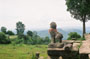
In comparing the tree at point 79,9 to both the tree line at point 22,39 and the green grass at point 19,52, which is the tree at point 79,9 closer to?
the green grass at point 19,52

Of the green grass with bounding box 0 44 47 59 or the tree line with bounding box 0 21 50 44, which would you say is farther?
the tree line with bounding box 0 21 50 44

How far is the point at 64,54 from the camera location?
6551 mm

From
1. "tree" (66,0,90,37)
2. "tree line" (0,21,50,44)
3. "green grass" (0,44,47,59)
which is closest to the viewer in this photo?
"tree" (66,0,90,37)

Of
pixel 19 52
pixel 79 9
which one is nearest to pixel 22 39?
pixel 19 52

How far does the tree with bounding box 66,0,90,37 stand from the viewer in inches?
1051

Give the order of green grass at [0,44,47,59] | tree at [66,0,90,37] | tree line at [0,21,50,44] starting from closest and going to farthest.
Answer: tree at [66,0,90,37], green grass at [0,44,47,59], tree line at [0,21,50,44]

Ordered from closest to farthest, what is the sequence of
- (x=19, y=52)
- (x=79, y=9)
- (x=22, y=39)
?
(x=79, y=9) → (x=19, y=52) → (x=22, y=39)

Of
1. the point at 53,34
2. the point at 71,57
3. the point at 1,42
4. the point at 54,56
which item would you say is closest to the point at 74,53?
the point at 71,57

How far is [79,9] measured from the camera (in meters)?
27.7

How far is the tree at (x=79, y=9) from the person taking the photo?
2670 cm

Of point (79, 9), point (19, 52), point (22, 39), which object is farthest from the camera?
point (22, 39)

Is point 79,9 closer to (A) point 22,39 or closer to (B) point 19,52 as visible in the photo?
(B) point 19,52

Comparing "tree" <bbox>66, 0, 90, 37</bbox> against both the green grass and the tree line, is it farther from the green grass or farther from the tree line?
the tree line

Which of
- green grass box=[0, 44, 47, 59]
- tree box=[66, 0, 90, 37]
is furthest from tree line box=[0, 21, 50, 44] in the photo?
tree box=[66, 0, 90, 37]
